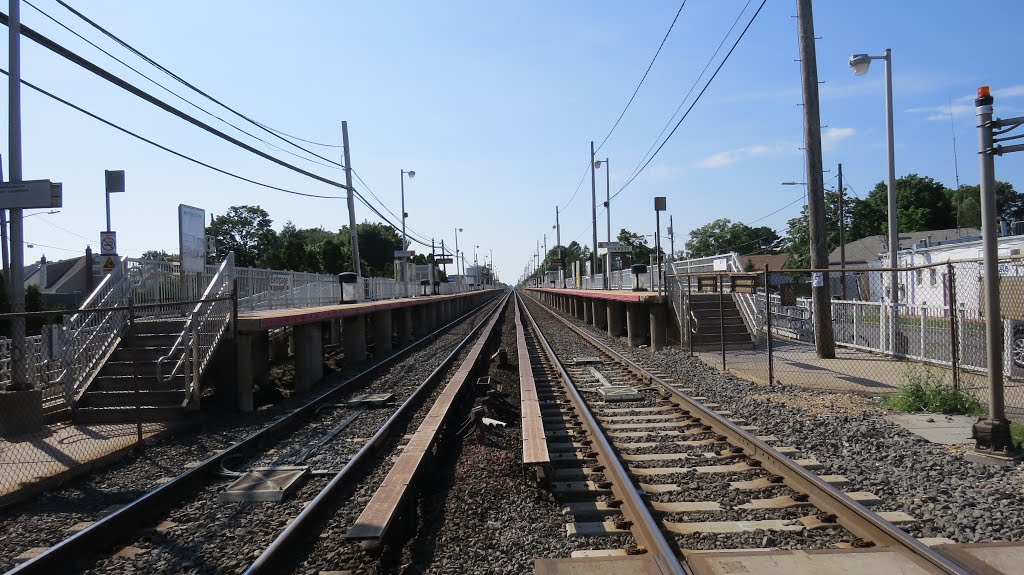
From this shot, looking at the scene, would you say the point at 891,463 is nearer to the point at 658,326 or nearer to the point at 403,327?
the point at 658,326

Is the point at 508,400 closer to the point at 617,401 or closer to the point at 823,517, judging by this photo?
the point at 617,401

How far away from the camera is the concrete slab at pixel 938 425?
24.3 feet

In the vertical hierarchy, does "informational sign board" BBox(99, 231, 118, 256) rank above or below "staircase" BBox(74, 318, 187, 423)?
above

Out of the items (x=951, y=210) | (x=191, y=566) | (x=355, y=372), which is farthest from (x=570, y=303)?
(x=951, y=210)

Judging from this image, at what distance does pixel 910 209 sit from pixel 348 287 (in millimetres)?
72983

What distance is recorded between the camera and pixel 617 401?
10789 mm

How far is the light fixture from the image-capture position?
14727 millimetres

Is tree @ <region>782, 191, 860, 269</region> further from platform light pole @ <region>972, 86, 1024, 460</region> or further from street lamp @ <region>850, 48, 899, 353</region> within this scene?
platform light pole @ <region>972, 86, 1024, 460</region>

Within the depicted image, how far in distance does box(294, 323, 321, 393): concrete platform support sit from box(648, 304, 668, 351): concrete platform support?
872cm

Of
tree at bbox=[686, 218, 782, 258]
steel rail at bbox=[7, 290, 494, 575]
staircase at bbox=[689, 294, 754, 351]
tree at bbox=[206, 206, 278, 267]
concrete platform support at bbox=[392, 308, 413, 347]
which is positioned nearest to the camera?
steel rail at bbox=[7, 290, 494, 575]

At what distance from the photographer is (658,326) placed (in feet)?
60.5

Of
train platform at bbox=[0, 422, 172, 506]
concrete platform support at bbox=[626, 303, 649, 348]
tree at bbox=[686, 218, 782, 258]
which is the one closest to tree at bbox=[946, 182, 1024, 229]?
tree at bbox=[686, 218, 782, 258]

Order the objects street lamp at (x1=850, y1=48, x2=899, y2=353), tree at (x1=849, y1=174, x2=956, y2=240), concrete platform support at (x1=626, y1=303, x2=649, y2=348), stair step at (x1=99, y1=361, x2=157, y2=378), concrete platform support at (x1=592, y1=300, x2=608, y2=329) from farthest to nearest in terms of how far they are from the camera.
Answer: tree at (x1=849, y1=174, x2=956, y2=240), concrete platform support at (x1=592, y1=300, x2=608, y2=329), concrete platform support at (x1=626, y1=303, x2=649, y2=348), street lamp at (x1=850, y1=48, x2=899, y2=353), stair step at (x1=99, y1=361, x2=157, y2=378)

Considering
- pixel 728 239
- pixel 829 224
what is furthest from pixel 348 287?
pixel 728 239
